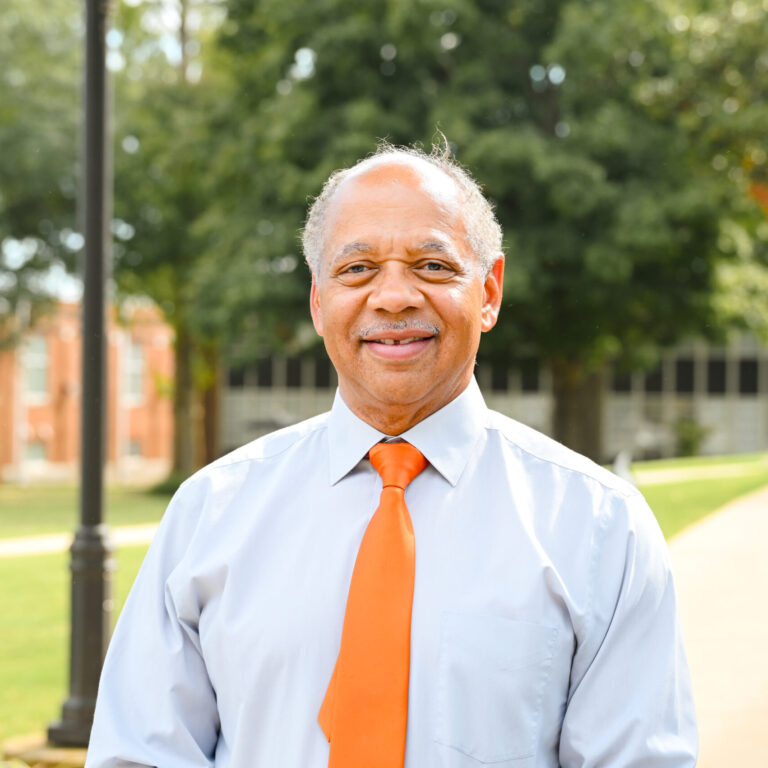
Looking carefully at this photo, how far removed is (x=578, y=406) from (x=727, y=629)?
46.7 ft

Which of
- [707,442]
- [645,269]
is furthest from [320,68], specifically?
[707,442]

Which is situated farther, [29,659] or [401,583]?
[29,659]

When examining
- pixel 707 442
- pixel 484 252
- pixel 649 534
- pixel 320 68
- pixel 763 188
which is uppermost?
pixel 320 68

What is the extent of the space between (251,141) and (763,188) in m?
8.89

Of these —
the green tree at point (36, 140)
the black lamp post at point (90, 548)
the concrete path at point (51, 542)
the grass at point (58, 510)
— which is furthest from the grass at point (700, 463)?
the black lamp post at point (90, 548)

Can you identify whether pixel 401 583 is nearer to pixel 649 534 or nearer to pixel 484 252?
pixel 649 534

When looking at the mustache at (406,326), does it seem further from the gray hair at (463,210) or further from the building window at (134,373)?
the building window at (134,373)

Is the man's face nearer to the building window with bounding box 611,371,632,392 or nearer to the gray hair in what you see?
the gray hair

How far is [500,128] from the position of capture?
1809cm

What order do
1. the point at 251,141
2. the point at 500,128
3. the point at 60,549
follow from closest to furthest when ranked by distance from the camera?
1. the point at 60,549
2. the point at 500,128
3. the point at 251,141

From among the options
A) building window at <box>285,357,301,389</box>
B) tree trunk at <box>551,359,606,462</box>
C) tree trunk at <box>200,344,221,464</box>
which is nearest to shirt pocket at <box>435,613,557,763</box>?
tree trunk at <box>551,359,606,462</box>

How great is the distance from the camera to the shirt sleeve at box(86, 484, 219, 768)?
2059 mm

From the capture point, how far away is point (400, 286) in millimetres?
2107

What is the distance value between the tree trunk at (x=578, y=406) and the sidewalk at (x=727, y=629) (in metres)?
7.97
